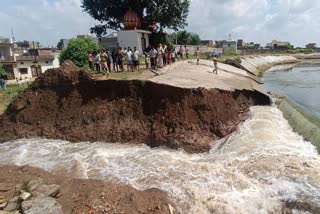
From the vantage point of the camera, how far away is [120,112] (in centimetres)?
1574

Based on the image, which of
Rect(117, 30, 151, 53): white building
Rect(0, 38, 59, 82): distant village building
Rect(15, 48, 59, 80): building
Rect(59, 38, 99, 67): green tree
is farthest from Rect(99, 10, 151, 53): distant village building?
Rect(0, 38, 59, 82): distant village building

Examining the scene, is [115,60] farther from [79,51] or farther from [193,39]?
[193,39]

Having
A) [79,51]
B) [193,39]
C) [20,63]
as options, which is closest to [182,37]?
[193,39]

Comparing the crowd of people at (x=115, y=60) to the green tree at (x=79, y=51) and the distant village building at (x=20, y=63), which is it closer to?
the green tree at (x=79, y=51)

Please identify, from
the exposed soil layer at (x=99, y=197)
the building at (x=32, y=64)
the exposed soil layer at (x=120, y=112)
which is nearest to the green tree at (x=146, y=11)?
the building at (x=32, y=64)

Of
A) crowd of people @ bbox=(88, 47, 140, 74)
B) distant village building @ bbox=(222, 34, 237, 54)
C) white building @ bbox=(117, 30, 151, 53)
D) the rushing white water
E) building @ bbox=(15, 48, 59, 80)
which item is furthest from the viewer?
distant village building @ bbox=(222, 34, 237, 54)

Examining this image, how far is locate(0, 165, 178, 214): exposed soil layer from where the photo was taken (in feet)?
27.8

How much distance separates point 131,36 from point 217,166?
27.2 m

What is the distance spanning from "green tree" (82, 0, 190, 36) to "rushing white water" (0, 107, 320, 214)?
3113 cm

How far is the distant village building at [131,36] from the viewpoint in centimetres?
3603

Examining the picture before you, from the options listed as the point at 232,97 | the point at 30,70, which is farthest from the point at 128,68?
the point at 30,70

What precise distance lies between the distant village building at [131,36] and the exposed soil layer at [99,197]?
2732 cm

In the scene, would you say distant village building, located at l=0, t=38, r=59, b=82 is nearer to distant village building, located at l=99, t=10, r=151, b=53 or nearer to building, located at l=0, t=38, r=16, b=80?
building, located at l=0, t=38, r=16, b=80

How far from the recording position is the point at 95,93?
16500mm
